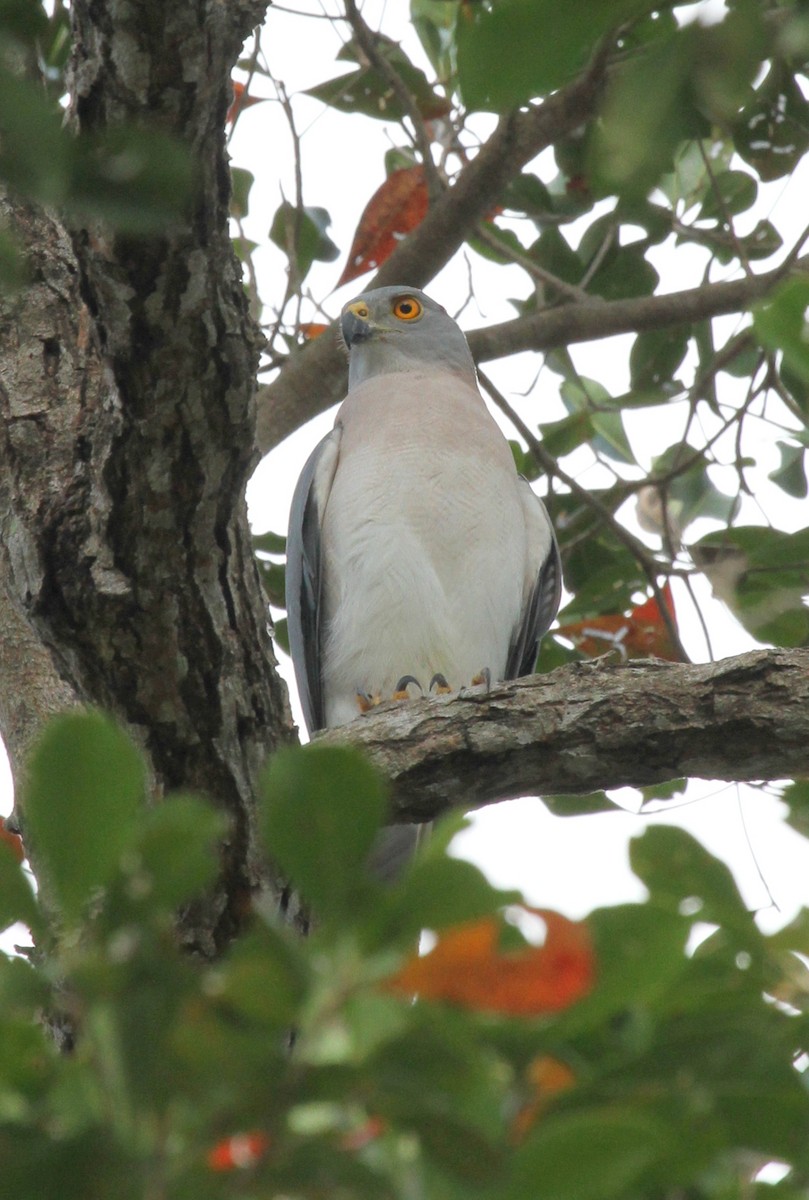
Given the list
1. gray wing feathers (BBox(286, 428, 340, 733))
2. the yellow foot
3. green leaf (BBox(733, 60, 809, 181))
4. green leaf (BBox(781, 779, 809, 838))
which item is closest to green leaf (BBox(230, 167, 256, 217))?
gray wing feathers (BBox(286, 428, 340, 733))

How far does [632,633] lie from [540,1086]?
13.2 ft

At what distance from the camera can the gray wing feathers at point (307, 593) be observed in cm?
497

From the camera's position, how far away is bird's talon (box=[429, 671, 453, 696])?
15.1 feet

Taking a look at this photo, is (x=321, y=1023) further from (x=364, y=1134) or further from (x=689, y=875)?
(x=689, y=875)

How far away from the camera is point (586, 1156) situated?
2.72ft

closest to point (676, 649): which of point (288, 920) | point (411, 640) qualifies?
point (411, 640)

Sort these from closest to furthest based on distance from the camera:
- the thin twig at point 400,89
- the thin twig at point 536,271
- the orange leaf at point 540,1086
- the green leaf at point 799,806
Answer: the orange leaf at point 540,1086, the green leaf at point 799,806, the thin twig at point 400,89, the thin twig at point 536,271

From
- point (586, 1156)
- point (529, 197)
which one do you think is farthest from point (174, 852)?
point (529, 197)

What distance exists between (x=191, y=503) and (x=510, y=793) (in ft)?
3.36

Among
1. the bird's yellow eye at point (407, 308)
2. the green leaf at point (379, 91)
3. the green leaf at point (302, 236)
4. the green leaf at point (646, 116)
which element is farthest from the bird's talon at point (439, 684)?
the green leaf at point (646, 116)

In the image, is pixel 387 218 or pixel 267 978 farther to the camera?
pixel 387 218

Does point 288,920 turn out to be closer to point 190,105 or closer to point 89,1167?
point 190,105

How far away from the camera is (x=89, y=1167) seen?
0.86m

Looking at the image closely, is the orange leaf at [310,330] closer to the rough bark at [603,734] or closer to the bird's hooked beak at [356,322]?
the bird's hooked beak at [356,322]
